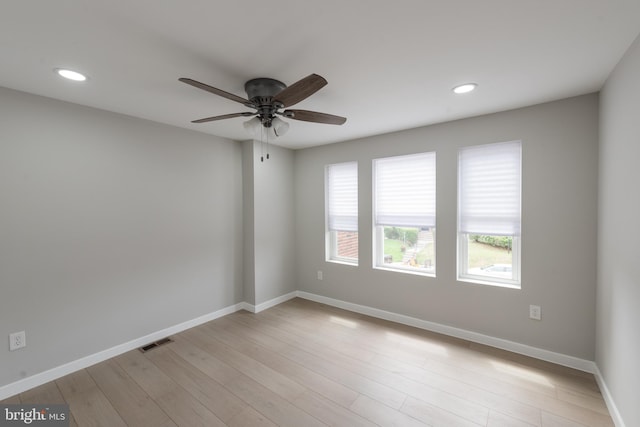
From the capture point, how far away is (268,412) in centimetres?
205

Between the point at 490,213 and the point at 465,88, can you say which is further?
the point at 490,213

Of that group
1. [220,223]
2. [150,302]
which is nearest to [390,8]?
[220,223]

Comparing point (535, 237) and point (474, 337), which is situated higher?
point (535, 237)

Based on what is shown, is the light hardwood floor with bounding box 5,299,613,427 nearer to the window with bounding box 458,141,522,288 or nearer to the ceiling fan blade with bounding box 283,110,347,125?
the window with bounding box 458,141,522,288

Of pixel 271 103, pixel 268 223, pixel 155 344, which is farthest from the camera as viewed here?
pixel 268 223

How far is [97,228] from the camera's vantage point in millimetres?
2717

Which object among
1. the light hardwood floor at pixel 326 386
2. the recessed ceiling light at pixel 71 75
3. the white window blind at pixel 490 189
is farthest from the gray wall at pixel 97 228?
the white window blind at pixel 490 189

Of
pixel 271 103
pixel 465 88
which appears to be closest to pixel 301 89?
pixel 271 103

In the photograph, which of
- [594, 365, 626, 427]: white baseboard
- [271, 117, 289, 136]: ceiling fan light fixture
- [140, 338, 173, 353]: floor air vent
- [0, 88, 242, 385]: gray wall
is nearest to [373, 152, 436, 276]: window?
[594, 365, 626, 427]: white baseboard

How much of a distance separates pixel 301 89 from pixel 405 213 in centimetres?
240

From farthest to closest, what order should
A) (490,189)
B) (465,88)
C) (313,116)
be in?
(490,189)
(465,88)
(313,116)

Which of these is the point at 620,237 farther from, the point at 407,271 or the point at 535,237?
the point at 407,271

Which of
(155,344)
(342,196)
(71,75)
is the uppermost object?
(71,75)

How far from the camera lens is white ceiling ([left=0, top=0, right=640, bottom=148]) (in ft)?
4.48
